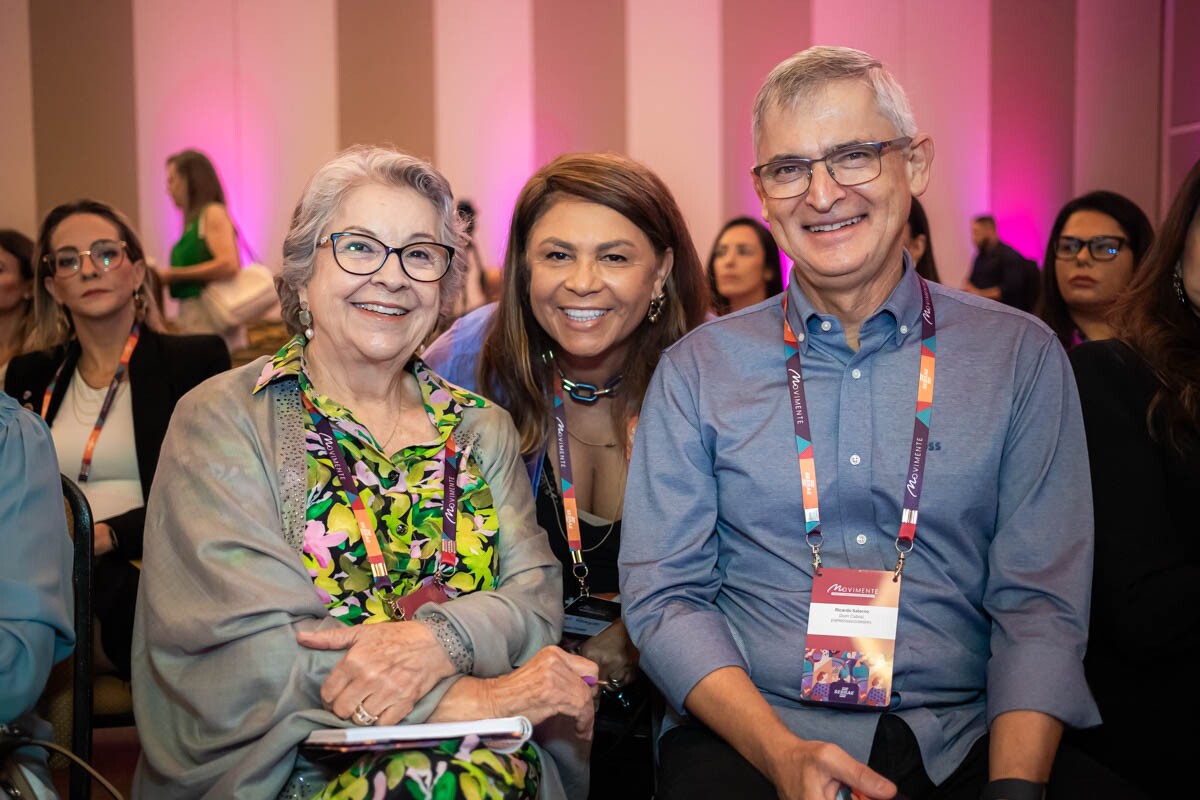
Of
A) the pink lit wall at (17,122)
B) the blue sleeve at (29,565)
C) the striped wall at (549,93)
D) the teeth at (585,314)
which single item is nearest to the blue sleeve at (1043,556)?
the teeth at (585,314)

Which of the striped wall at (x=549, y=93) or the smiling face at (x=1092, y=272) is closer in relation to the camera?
the smiling face at (x=1092, y=272)

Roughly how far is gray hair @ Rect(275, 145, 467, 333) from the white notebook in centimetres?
98

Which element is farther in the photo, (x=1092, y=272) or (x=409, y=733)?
(x=1092, y=272)

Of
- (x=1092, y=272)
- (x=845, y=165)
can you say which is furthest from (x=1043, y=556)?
(x=1092, y=272)

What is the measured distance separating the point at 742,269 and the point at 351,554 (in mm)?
4218

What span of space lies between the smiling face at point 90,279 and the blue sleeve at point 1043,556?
9.80ft

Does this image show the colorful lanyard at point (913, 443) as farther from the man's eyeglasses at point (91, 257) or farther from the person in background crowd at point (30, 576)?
the man's eyeglasses at point (91, 257)

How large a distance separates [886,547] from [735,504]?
0.99 ft

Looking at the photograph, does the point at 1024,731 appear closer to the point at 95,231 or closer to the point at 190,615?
the point at 190,615

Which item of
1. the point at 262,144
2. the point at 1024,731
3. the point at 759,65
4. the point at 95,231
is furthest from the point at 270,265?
the point at 1024,731

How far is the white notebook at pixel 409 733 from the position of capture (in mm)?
1755

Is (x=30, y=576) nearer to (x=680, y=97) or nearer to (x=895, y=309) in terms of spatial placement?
(x=895, y=309)

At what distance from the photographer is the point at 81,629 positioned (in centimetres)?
215

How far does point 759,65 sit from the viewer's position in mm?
9305
